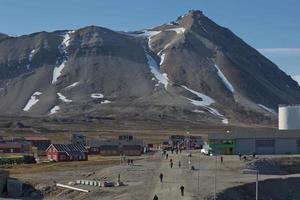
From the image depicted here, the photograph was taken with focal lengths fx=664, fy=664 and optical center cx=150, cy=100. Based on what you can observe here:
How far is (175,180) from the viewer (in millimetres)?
74250

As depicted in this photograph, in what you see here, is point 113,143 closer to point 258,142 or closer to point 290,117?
point 258,142

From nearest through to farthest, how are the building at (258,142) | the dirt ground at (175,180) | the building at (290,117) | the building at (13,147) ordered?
the dirt ground at (175,180)
the building at (258,142)
the building at (290,117)
the building at (13,147)

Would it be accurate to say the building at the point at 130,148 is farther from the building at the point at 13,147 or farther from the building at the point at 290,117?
the building at the point at 290,117

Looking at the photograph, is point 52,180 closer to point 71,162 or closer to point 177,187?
point 177,187

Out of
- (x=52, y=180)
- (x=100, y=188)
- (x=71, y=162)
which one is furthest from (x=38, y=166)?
(x=100, y=188)

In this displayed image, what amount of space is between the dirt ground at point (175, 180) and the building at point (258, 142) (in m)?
6.70

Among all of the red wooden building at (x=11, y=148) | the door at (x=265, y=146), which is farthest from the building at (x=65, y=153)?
the door at (x=265, y=146)

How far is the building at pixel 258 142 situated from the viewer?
359 feet

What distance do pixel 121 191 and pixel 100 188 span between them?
354 centimetres

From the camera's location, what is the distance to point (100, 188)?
7156cm

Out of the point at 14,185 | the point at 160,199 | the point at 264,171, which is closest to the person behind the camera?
the point at 160,199

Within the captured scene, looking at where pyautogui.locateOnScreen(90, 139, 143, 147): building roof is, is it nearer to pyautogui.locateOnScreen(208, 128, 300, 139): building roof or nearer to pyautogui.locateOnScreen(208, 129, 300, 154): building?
pyautogui.locateOnScreen(208, 129, 300, 154): building

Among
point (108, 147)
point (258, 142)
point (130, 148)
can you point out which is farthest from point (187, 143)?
point (258, 142)

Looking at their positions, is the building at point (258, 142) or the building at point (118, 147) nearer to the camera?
the building at point (258, 142)
